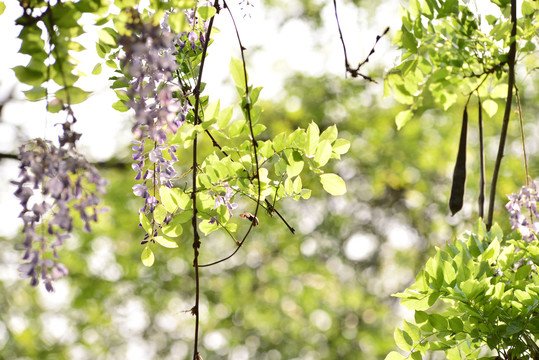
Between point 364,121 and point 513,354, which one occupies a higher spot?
point 513,354

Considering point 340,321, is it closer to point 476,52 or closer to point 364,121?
point 364,121

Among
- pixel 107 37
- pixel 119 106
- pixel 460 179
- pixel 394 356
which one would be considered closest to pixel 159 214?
pixel 119 106

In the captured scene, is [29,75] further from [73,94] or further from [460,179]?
[460,179]

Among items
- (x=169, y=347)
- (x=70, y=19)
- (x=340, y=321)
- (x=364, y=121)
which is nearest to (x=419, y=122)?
(x=364, y=121)

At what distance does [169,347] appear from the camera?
6715 mm

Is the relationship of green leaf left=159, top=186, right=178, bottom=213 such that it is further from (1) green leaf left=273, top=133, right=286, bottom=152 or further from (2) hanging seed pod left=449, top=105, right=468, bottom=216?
(2) hanging seed pod left=449, top=105, right=468, bottom=216

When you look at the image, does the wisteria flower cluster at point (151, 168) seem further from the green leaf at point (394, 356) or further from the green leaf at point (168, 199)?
the green leaf at point (394, 356)

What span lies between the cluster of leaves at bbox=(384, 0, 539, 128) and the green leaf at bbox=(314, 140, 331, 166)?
0.49 m

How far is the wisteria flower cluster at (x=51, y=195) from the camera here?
2.03 ft

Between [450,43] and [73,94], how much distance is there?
950 mm

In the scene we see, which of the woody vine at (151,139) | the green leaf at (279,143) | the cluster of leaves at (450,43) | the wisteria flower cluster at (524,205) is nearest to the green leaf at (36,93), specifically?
the woody vine at (151,139)

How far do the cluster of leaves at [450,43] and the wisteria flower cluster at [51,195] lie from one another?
887 millimetres

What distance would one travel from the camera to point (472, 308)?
979mm

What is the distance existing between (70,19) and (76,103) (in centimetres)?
10
